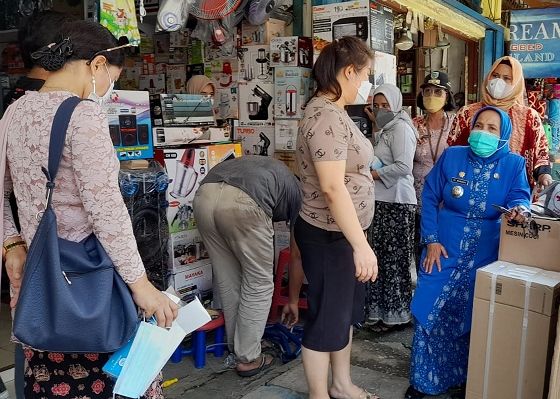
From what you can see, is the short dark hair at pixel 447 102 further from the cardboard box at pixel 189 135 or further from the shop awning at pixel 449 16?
the cardboard box at pixel 189 135

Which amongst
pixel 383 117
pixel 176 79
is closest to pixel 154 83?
pixel 176 79

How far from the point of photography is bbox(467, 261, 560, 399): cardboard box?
7.67ft

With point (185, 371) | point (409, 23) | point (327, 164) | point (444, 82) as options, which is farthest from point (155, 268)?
point (409, 23)

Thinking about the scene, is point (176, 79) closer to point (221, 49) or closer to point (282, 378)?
point (221, 49)

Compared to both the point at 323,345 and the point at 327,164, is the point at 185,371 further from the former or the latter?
the point at 327,164

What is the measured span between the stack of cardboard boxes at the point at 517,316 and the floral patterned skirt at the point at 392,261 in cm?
113

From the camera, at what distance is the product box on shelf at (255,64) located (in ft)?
13.5

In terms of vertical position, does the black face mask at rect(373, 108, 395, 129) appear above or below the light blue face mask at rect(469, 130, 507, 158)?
above

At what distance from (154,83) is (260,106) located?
109 cm

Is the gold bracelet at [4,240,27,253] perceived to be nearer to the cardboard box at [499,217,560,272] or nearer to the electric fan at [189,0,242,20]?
the cardboard box at [499,217,560,272]

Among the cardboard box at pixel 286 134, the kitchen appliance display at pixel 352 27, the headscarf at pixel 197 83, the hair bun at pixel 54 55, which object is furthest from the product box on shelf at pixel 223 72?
the hair bun at pixel 54 55

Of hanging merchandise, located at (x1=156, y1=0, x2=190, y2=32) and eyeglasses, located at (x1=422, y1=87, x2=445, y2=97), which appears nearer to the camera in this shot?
hanging merchandise, located at (x1=156, y1=0, x2=190, y2=32)

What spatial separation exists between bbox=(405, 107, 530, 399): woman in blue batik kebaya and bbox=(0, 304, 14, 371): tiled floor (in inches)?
90.7

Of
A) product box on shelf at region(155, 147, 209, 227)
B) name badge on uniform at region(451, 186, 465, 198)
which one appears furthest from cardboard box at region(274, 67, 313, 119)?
name badge on uniform at region(451, 186, 465, 198)
